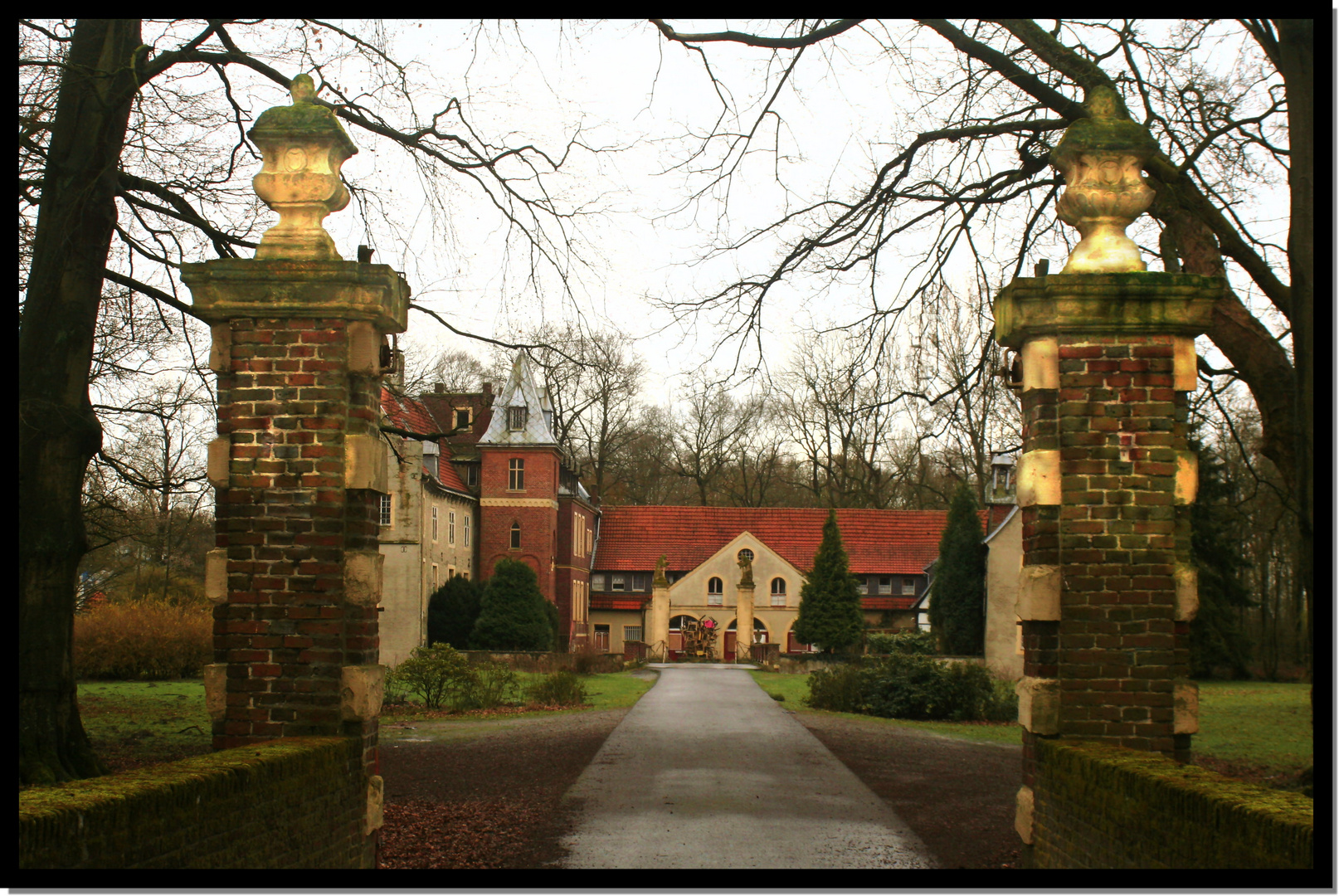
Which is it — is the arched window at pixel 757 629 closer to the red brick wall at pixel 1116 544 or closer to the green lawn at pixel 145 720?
the green lawn at pixel 145 720

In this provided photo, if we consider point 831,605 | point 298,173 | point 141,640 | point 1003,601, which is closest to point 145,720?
point 141,640

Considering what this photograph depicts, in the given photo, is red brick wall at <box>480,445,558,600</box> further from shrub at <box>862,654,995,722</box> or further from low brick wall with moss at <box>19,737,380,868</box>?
low brick wall with moss at <box>19,737,380,868</box>

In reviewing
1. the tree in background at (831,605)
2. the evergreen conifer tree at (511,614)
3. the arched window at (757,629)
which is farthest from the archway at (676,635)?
the evergreen conifer tree at (511,614)

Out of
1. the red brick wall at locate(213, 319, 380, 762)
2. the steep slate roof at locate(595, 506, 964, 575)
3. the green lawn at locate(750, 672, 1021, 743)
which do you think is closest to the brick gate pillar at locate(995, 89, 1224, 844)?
the red brick wall at locate(213, 319, 380, 762)

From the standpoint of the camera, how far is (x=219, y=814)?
4738 mm

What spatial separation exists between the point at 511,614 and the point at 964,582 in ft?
50.8

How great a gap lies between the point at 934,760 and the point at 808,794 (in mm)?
4348

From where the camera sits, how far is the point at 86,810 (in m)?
3.93

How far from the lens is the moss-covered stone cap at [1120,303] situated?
616 centimetres

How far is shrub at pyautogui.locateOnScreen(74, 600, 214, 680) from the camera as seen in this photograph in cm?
2694

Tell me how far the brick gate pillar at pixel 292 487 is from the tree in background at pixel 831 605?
112 feet

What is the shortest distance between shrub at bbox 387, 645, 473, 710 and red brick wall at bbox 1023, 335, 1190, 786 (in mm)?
16029
